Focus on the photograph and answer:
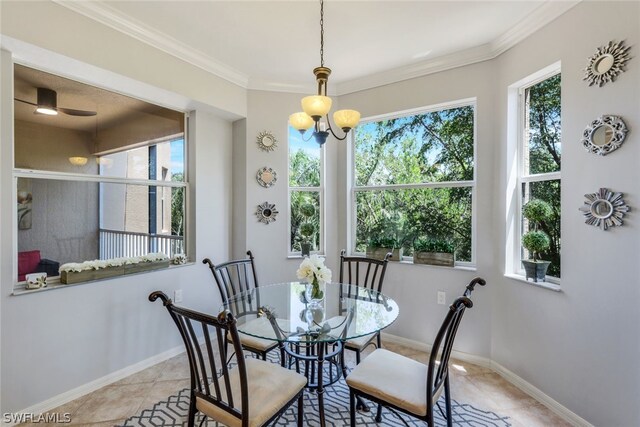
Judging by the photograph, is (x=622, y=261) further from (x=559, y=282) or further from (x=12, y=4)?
(x=12, y=4)

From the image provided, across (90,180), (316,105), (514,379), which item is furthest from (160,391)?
(514,379)

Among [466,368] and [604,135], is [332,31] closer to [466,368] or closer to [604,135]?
[604,135]

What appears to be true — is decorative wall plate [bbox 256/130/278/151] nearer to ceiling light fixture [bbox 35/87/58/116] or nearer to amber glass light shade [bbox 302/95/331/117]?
amber glass light shade [bbox 302/95/331/117]

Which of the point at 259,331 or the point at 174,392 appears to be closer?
the point at 259,331

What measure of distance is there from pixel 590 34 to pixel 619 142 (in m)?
0.74

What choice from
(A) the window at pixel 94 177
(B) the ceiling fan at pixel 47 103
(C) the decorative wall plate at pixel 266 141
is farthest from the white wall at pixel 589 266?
(B) the ceiling fan at pixel 47 103

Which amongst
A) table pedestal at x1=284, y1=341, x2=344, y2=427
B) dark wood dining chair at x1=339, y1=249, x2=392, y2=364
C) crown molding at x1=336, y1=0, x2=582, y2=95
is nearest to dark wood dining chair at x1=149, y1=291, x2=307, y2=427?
table pedestal at x1=284, y1=341, x2=344, y2=427

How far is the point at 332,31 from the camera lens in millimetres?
2439

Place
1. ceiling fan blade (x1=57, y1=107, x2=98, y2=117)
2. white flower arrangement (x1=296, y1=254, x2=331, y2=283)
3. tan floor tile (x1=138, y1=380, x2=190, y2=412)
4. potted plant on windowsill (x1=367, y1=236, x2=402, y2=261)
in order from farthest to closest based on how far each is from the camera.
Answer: potted plant on windowsill (x1=367, y1=236, x2=402, y2=261) → ceiling fan blade (x1=57, y1=107, x2=98, y2=117) → tan floor tile (x1=138, y1=380, x2=190, y2=412) → white flower arrangement (x1=296, y1=254, x2=331, y2=283)

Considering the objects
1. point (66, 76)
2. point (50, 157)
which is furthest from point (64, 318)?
point (66, 76)

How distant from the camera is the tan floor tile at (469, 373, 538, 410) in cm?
219

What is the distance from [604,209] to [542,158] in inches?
27.2

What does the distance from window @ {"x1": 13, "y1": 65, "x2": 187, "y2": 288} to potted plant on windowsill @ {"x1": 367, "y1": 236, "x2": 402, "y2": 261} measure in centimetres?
199

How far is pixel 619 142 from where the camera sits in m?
1.75
